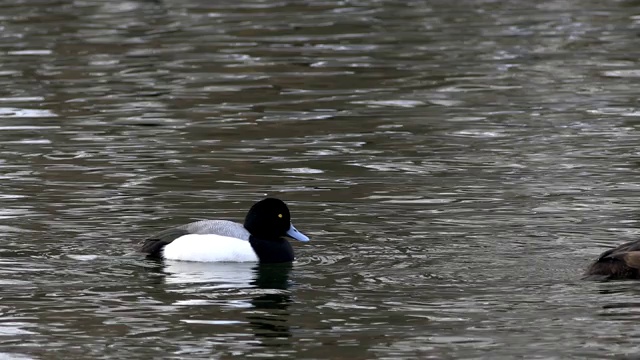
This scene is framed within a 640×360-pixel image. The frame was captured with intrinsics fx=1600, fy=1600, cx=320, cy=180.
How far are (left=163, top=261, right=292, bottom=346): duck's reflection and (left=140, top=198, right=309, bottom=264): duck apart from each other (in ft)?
0.23

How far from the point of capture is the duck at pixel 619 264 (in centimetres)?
1178

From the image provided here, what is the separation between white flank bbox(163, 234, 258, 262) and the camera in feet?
42.9

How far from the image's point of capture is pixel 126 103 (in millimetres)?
22391

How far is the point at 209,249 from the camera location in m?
13.1

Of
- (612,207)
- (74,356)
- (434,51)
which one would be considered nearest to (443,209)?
(612,207)

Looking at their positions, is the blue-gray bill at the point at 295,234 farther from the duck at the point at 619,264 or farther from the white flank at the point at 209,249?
the duck at the point at 619,264

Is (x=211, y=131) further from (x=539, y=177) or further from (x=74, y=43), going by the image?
(x=74, y=43)

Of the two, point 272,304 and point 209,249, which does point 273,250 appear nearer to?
point 209,249

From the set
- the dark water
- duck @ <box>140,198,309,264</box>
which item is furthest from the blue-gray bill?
the dark water

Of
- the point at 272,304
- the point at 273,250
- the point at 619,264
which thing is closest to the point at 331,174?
the point at 273,250

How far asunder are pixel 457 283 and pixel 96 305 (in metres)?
2.67

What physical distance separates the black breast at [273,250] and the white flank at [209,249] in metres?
0.06

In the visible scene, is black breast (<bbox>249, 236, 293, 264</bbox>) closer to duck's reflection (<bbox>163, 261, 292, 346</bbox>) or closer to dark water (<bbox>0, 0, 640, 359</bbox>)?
duck's reflection (<bbox>163, 261, 292, 346</bbox>)

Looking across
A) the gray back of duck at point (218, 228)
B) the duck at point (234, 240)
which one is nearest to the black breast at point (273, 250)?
the duck at point (234, 240)
